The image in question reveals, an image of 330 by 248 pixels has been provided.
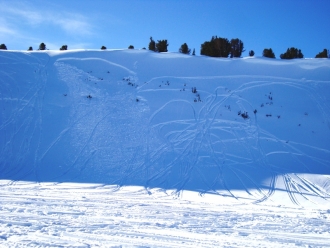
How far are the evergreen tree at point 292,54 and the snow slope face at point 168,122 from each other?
5444 millimetres

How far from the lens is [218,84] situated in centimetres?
1661

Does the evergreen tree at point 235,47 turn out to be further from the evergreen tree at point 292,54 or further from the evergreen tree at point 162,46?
the evergreen tree at point 162,46

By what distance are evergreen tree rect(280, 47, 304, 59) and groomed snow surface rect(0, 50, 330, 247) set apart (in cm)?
532

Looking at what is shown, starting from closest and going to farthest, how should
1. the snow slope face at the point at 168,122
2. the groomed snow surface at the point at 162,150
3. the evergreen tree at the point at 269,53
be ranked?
1. the groomed snow surface at the point at 162,150
2. the snow slope face at the point at 168,122
3. the evergreen tree at the point at 269,53

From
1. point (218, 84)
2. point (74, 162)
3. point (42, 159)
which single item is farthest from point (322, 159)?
point (42, 159)

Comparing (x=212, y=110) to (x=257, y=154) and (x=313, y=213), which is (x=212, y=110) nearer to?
(x=257, y=154)

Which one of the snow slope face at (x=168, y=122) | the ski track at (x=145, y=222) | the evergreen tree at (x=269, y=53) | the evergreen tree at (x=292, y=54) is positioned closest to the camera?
the ski track at (x=145, y=222)

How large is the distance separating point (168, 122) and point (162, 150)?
215 centimetres

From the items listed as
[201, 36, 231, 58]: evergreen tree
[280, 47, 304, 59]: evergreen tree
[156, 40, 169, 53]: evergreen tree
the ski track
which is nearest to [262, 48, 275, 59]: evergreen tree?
[280, 47, 304, 59]: evergreen tree

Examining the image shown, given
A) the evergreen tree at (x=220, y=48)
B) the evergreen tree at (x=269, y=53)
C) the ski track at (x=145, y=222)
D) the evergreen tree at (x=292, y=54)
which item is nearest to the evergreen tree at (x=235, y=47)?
the evergreen tree at (x=220, y=48)

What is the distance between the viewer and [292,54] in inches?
941

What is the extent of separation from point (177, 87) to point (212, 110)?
9.30 ft

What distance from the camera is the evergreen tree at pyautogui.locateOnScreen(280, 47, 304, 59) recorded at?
78.3ft

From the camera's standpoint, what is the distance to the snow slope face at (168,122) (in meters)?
10.1
